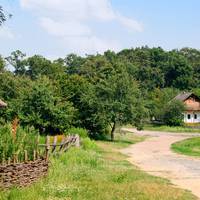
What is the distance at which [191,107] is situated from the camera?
97.0 meters

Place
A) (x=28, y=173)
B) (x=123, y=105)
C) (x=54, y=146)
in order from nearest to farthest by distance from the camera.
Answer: (x=28, y=173) < (x=54, y=146) < (x=123, y=105)

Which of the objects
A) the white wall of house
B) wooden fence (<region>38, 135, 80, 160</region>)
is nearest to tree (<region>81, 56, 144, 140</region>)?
wooden fence (<region>38, 135, 80, 160</region>)

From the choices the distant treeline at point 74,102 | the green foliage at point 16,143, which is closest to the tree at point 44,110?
the distant treeline at point 74,102

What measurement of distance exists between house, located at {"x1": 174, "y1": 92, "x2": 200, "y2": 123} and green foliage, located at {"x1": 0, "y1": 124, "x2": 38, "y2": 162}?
266ft

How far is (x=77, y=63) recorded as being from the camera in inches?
5379

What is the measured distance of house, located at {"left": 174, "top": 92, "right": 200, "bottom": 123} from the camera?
96.8 m

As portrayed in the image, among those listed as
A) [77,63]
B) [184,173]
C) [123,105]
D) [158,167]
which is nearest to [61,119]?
[123,105]

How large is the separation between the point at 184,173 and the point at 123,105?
2406 cm

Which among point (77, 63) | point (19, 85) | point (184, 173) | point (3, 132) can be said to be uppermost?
point (77, 63)

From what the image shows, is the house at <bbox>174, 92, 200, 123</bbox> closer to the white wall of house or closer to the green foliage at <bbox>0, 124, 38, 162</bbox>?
the white wall of house

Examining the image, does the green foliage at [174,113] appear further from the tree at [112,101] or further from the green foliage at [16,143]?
the green foliage at [16,143]

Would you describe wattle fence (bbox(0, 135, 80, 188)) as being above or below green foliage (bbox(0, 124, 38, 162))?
below

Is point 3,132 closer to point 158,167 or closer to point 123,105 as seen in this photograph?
point 158,167

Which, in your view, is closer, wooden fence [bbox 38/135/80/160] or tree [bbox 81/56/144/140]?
wooden fence [bbox 38/135/80/160]
